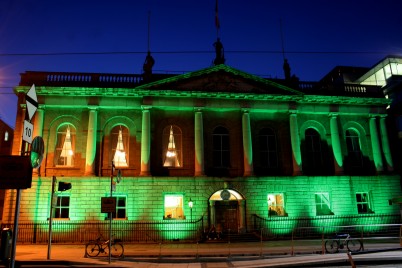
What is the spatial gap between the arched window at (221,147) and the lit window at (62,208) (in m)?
11.4

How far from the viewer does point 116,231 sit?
23.5 metres

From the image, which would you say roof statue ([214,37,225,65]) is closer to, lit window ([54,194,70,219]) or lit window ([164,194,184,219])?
lit window ([164,194,184,219])

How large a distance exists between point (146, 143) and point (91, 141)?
4073 mm

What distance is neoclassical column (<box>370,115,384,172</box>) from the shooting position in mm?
28406

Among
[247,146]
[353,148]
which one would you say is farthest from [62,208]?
[353,148]

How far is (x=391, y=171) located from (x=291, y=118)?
967 centimetres

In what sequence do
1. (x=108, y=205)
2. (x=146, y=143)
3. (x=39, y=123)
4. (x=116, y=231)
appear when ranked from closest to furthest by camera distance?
(x=108, y=205) < (x=116, y=231) < (x=39, y=123) < (x=146, y=143)

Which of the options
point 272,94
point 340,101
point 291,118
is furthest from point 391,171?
point 272,94

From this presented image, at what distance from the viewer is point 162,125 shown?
87.7ft

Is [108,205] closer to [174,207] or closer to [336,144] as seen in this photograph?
[174,207]

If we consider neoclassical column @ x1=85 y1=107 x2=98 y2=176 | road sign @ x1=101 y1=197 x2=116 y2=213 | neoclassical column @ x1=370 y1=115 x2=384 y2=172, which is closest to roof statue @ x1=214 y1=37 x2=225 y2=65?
neoclassical column @ x1=85 y1=107 x2=98 y2=176

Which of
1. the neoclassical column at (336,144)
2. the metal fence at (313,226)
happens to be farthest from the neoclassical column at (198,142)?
the neoclassical column at (336,144)

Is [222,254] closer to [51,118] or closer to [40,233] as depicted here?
[40,233]

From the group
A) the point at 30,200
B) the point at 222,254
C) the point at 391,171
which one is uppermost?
the point at 391,171
